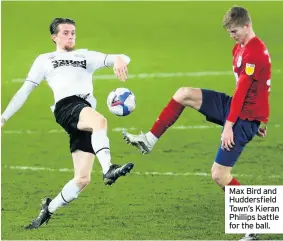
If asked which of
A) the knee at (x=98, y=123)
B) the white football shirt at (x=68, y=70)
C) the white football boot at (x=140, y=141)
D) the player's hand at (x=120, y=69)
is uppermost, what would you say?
the player's hand at (x=120, y=69)

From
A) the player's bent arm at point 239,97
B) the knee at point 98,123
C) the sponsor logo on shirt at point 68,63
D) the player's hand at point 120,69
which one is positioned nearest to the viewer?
the player's hand at point 120,69

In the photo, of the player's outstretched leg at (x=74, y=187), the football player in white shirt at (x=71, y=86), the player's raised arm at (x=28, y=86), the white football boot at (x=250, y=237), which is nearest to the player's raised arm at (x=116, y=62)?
the football player in white shirt at (x=71, y=86)

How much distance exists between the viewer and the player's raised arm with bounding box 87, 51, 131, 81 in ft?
34.9

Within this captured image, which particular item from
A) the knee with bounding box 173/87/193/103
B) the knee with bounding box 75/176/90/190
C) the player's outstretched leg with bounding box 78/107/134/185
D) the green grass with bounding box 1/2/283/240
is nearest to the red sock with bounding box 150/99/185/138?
the knee with bounding box 173/87/193/103

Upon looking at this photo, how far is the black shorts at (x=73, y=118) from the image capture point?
11211 mm

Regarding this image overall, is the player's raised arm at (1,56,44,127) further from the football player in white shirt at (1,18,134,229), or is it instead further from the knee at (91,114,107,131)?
the knee at (91,114,107,131)

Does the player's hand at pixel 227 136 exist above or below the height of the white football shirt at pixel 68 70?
below

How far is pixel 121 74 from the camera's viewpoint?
1060 centimetres

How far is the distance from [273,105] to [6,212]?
6915 mm

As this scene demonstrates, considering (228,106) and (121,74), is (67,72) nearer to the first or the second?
(121,74)

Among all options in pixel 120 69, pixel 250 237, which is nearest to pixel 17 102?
pixel 120 69

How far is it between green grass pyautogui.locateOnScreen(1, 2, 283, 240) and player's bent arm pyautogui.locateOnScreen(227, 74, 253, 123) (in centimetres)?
158

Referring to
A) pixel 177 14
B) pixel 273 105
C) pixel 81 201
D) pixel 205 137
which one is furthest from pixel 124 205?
pixel 177 14
